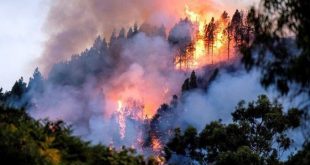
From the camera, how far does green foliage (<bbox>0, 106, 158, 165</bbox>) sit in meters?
13.3

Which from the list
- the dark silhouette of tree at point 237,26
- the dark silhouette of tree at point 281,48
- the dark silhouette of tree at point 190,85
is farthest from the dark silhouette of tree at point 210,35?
the dark silhouette of tree at point 281,48

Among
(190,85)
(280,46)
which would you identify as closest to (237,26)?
(190,85)

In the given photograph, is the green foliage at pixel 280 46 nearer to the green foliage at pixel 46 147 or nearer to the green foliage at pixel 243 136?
the green foliage at pixel 46 147

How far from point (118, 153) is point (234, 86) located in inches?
5383

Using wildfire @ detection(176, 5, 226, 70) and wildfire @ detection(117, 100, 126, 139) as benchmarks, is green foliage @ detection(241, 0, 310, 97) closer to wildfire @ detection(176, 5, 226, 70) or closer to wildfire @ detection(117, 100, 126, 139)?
wildfire @ detection(117, 100, 126, 139)

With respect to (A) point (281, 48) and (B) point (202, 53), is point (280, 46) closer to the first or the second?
(A) point (281, 48)

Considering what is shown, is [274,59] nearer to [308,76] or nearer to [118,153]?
[308,76]

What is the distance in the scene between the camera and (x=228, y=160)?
34.8 metres

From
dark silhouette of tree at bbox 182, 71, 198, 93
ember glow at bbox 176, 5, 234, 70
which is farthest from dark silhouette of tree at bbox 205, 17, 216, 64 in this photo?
dark silhouette of tree at bbox 182, 71, 198, 93

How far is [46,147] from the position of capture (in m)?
14.1

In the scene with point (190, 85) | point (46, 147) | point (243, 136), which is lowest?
point (46, 147)

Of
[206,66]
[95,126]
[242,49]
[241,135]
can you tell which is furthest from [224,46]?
[242,49]

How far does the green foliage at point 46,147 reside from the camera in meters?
13.3

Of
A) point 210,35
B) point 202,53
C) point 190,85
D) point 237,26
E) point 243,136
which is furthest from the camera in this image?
point 202,53
